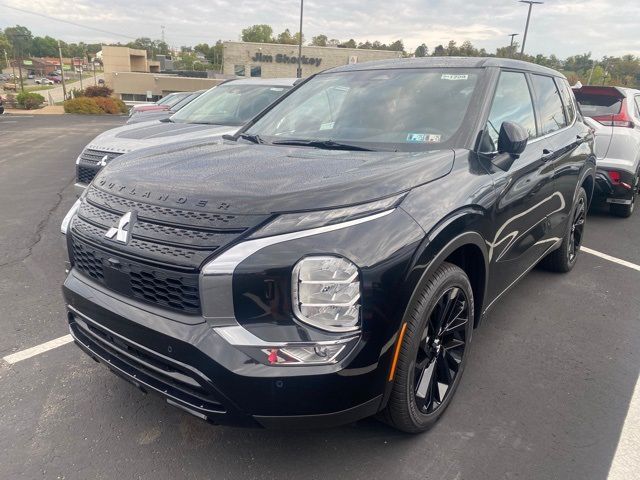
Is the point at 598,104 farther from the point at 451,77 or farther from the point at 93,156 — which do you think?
the point at 93,156

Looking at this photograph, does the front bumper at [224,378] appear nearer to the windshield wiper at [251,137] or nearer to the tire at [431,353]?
the tire at [431,353]

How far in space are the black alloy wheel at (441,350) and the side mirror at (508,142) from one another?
2.82ft

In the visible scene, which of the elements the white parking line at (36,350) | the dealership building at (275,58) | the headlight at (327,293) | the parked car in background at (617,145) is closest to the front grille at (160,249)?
the headlight at (327,293)

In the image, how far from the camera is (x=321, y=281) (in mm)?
1860

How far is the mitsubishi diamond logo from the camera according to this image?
212 cm

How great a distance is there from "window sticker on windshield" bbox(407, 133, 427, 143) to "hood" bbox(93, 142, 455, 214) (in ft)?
0.75

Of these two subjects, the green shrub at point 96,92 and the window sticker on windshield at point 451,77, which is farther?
the green shrub at point 96,92

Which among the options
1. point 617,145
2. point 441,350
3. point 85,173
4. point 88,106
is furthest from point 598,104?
point 88,106

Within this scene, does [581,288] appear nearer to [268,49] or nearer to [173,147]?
[173,147]

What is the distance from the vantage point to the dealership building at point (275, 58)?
55.5 metres

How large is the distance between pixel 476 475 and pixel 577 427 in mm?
740

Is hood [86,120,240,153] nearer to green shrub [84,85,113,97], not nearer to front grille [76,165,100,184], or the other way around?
front grille [76,165,100,184]

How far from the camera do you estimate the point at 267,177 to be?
7.36 ft

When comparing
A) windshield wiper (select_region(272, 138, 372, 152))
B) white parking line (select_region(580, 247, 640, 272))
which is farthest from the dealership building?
windshield wiper (select_region(272, 138, 372, 152))
